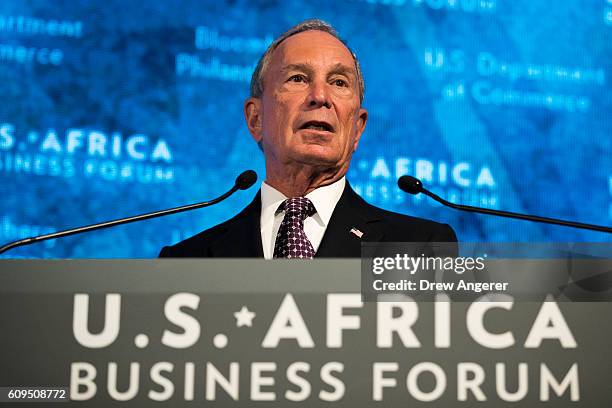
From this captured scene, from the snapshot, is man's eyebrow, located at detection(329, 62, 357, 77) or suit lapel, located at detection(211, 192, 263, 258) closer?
suit lapel, located at detection(211, 192, 263, 258)

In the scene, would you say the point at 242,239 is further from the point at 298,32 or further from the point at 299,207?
the point at 298,32

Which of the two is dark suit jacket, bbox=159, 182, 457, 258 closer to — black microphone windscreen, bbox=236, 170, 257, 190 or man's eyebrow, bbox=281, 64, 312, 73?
black microphone windscreen, bbox=236, 170, 257, 190

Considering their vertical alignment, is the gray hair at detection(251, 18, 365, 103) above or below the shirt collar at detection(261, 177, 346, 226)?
above

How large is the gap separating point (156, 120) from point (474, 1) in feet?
4.65

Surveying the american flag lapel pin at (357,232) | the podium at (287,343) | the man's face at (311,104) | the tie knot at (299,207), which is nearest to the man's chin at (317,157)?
the man's face at (311,104)

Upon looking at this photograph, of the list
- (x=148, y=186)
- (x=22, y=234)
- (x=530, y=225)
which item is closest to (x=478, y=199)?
(x=530, y=225)

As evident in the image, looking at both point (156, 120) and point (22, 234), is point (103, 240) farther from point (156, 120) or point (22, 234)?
point (156, 120)

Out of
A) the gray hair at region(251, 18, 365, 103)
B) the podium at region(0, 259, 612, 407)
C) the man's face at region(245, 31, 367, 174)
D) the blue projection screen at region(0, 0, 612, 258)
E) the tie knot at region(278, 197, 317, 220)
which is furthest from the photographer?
the blue projection screen at region(0, 0, 612, 258)

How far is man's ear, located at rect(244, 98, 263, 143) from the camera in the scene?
225cm

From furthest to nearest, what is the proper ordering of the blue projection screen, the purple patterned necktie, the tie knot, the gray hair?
the blue projection screen → the gray hair → the tie knot → the purple patterned necktie

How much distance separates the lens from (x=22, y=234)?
10.5 ft

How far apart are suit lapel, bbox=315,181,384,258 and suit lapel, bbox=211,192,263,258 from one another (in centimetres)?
16

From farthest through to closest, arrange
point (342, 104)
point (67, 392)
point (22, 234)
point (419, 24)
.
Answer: point (419, 24), point (22, 234), point (342, 104), point (67, 392)

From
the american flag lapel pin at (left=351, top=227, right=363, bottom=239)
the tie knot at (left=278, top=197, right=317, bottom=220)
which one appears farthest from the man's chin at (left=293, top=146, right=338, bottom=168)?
the american flag lapel pin at (left=351, top=227, right=363, bottom=239)
